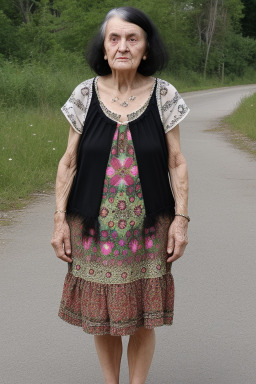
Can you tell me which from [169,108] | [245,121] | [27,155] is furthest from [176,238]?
[245,121]

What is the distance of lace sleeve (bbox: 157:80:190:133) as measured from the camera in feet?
10.9

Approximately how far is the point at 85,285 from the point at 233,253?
11.7 feet

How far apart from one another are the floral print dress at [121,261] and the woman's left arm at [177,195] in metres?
0.03

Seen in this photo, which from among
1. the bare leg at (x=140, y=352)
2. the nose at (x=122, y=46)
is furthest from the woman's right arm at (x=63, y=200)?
the bare leg at (x=140, y=352)

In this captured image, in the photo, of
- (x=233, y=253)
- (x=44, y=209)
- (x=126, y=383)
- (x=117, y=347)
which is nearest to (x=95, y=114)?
(x=117, y=347)

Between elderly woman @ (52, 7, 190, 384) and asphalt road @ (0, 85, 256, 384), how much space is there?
95 centimetres

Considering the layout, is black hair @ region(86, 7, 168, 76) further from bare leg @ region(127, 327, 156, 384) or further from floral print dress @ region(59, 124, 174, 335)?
bare leg @ region(127, 327, 156, 384)

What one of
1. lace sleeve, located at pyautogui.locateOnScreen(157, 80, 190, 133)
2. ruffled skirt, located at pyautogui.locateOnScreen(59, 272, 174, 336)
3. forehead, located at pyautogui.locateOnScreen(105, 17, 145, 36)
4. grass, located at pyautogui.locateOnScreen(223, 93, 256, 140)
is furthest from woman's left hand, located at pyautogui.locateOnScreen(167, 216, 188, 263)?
grass, located at pyautogui.locateOnScreen(223, 93, 256, 140)

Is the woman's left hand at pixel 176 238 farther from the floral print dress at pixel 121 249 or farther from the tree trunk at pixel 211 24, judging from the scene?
the tree trunk at pixel 211 24

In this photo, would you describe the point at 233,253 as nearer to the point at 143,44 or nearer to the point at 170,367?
the point at 170,367

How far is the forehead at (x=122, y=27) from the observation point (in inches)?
129

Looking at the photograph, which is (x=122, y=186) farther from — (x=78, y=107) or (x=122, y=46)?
(x=122, y=46)

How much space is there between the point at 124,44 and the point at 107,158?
18.0 inches

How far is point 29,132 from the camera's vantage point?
1182cm
